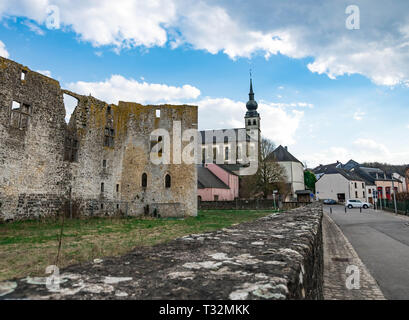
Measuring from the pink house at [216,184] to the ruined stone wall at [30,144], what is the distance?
2696cm

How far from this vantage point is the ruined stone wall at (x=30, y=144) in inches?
570

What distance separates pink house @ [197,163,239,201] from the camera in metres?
43.0

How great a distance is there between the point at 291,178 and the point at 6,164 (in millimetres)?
53262

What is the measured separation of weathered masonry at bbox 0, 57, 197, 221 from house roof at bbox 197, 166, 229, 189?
2156cm

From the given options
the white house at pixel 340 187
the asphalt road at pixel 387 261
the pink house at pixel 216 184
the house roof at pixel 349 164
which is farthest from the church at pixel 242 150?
the asphalt road at pixel 387 261

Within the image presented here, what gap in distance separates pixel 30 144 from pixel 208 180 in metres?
32.1

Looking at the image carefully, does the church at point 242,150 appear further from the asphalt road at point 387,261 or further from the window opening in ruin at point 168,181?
the asphalt road at point 387,261

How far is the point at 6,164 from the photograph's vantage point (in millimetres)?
14320

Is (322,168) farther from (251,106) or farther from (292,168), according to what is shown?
(292,168)

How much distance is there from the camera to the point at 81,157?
1919 centimetres

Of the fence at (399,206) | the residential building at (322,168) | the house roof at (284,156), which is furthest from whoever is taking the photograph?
the residential building at (322,168)

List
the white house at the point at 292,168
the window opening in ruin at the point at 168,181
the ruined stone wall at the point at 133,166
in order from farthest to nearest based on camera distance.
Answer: the white house at the point at 292,168 < the window opening in ruin at the point at 168,181 < the ruined stone wall at the point at 133,166

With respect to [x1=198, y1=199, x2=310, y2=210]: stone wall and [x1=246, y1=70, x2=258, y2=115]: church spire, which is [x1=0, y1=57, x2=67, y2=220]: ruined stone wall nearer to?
[x1=198, y1=199, x2=310, y2=210]: stone wall
